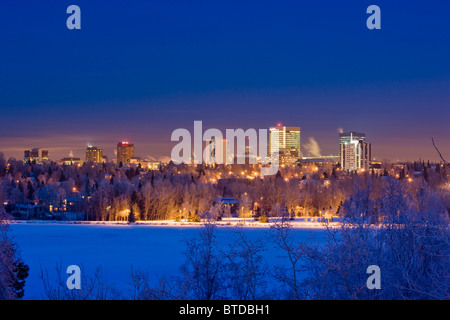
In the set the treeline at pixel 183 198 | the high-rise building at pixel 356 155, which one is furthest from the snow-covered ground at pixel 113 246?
the high-rise building at pixel 356 155

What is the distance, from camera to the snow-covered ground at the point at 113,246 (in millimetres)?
16266

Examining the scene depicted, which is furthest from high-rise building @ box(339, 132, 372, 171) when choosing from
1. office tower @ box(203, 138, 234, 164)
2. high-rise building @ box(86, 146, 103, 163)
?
high-rise building @ box(86, 146, 103, 163)

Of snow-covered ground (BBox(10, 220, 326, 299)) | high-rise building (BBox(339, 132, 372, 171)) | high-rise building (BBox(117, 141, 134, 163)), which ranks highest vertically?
high-rise building (BBox(117, 141, 134, 163))

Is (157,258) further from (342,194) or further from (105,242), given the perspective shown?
(342,194)

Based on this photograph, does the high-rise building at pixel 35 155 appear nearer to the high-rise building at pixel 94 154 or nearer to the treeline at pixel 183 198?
the high-rise building at pixel 94 154

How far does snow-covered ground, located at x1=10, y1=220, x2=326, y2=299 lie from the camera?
1627 centimetres

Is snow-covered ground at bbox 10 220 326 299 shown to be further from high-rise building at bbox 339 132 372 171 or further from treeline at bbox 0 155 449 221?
high-rise building at bbox 339 132 372 171

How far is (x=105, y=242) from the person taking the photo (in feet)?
81.3

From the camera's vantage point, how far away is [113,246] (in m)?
23.0

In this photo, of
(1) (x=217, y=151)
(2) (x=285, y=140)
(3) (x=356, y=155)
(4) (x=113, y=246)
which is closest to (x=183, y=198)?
(4) (x=113, y=246)

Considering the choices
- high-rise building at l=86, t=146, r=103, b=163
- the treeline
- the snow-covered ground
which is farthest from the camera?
high-rise building at l=86, t=146, r=103, b=163

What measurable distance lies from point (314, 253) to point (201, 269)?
2.42m

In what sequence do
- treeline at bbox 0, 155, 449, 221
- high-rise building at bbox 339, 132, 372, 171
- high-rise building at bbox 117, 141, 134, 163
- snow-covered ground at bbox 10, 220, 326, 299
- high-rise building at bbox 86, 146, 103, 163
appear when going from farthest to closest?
1. high-rise building at bbox 117, 141, 134, 163
2. high-rise building at bbox 86, 146, 103, 163
3. high-rise building at bbox 339, 132, 372, 171
4. treeline at bbox 0, 155, 449, 221
5. snow-covered ground at bbox 10, 220, 326, 299
